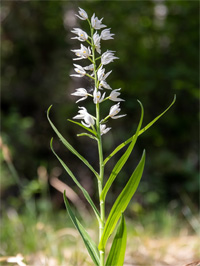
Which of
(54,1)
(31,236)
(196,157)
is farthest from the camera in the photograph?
(196,157)

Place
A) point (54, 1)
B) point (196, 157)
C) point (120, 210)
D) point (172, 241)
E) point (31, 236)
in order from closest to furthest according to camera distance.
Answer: point (120, 210) → point (31, 236) → point (172, 241) → point (54, 1) → point (196, 157)

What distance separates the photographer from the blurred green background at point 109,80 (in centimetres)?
482

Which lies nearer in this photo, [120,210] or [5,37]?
[120,210]

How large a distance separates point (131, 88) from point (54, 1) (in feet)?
5.75

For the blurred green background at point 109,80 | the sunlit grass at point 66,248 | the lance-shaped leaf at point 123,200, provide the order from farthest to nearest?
the blurred green background at point 109,80 < the sunlit grass at point 66,248 < the lance-shaped leaf at point 123,200

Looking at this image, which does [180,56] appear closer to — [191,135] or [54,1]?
[191,135]

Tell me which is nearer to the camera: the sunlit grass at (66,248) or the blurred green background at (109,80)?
the sunlit grass at (66,248)

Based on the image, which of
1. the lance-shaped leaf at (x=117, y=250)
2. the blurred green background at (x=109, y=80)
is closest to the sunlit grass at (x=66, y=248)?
the lance-shaped leaf at (x=117, y=250)

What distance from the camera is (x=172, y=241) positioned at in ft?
7.59

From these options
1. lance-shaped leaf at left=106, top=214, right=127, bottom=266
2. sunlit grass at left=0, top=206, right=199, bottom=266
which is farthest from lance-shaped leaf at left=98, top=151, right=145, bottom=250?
sunlit grass at left=0, top=206, right=199, bottom=266

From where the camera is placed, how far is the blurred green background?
15.8 feet

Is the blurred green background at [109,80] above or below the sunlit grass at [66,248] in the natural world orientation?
above

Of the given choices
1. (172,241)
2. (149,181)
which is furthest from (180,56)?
(172,241)

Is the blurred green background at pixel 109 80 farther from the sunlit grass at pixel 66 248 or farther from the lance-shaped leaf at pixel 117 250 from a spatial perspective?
the lance-shaped leaf at pixel 117 250
